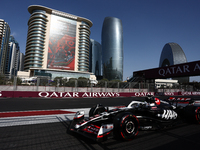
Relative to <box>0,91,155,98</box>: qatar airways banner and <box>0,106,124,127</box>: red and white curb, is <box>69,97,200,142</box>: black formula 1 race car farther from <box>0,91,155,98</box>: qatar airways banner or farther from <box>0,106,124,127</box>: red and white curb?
<box>0,91,155,98</box>: qatar airways banner

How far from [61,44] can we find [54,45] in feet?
13.4

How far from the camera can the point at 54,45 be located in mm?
73875

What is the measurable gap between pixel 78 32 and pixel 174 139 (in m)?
88.0

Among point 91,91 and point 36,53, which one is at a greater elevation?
point 36,53

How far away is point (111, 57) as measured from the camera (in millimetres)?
119312

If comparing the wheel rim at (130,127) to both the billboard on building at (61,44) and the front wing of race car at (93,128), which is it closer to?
the front wing of race car at (93,128)

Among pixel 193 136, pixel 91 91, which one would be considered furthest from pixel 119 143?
pixel 91 91

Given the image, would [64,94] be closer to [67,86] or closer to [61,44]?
[67,86]

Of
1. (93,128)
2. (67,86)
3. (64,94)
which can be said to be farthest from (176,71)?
(93,128)

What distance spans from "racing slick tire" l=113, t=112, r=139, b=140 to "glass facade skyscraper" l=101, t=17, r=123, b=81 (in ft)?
382

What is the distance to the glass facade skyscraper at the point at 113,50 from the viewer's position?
118875 mm

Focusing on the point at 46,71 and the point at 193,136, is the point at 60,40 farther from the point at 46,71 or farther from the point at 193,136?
the point at 193,136

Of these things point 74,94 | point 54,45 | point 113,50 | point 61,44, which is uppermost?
point 113,50

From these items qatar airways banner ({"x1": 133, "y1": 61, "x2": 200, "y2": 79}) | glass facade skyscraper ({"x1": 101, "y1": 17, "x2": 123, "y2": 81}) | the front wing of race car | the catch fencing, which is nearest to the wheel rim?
the front wing of race car
